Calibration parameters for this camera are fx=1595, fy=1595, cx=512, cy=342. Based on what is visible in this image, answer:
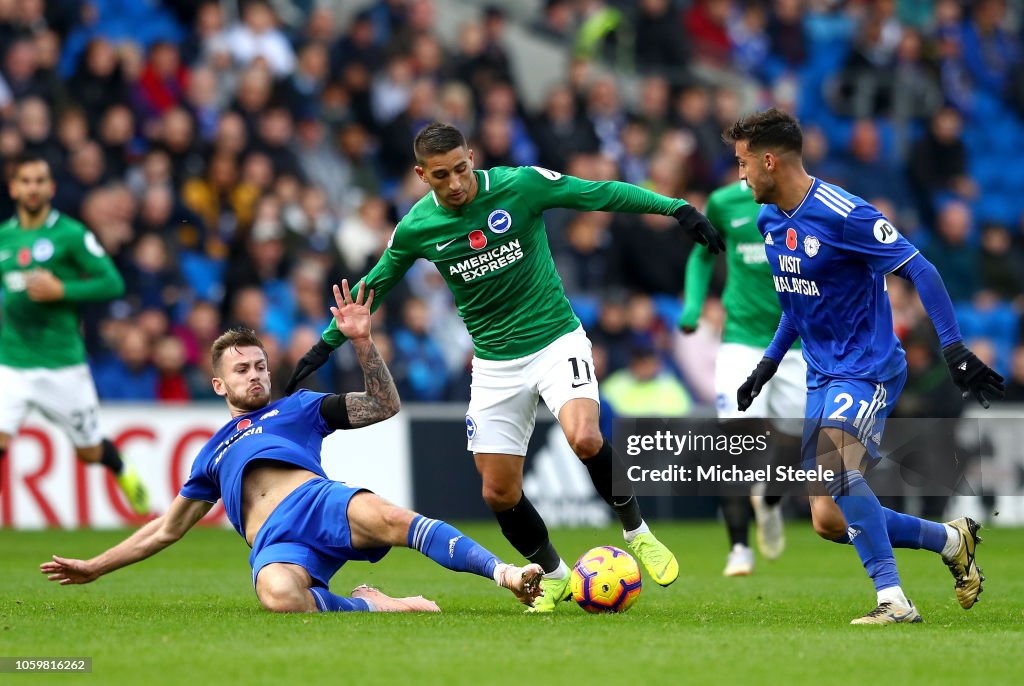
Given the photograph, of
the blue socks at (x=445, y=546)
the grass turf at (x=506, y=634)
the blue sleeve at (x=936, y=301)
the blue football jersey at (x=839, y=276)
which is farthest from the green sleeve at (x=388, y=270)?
the blue sleeve at (x=936, y=301)

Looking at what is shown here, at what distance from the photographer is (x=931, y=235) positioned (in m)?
22.3

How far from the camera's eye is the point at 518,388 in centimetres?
877

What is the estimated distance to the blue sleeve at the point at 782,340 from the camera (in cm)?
858

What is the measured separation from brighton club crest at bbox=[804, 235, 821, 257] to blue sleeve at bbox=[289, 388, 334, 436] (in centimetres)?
259

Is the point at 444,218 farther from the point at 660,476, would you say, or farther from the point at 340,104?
the point at 340,104

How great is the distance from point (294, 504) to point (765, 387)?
471cm

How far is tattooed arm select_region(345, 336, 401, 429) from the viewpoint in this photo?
8086 mm

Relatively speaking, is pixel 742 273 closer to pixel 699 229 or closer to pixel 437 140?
pixel 699 229

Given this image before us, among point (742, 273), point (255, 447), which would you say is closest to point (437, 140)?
point (255, 447)

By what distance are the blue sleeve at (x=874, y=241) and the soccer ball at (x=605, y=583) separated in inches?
77.5

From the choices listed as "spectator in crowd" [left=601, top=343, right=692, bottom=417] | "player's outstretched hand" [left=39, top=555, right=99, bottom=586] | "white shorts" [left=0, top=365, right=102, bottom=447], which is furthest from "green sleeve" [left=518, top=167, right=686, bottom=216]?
"spectator in crowd" [left=601, top=343, right=692, bottom=417]

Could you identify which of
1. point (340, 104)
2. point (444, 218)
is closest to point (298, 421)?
point (444, 218)

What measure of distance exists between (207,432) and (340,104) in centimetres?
503

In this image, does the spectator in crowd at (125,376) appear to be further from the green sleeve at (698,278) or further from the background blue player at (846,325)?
the background blue player at (846,325)
